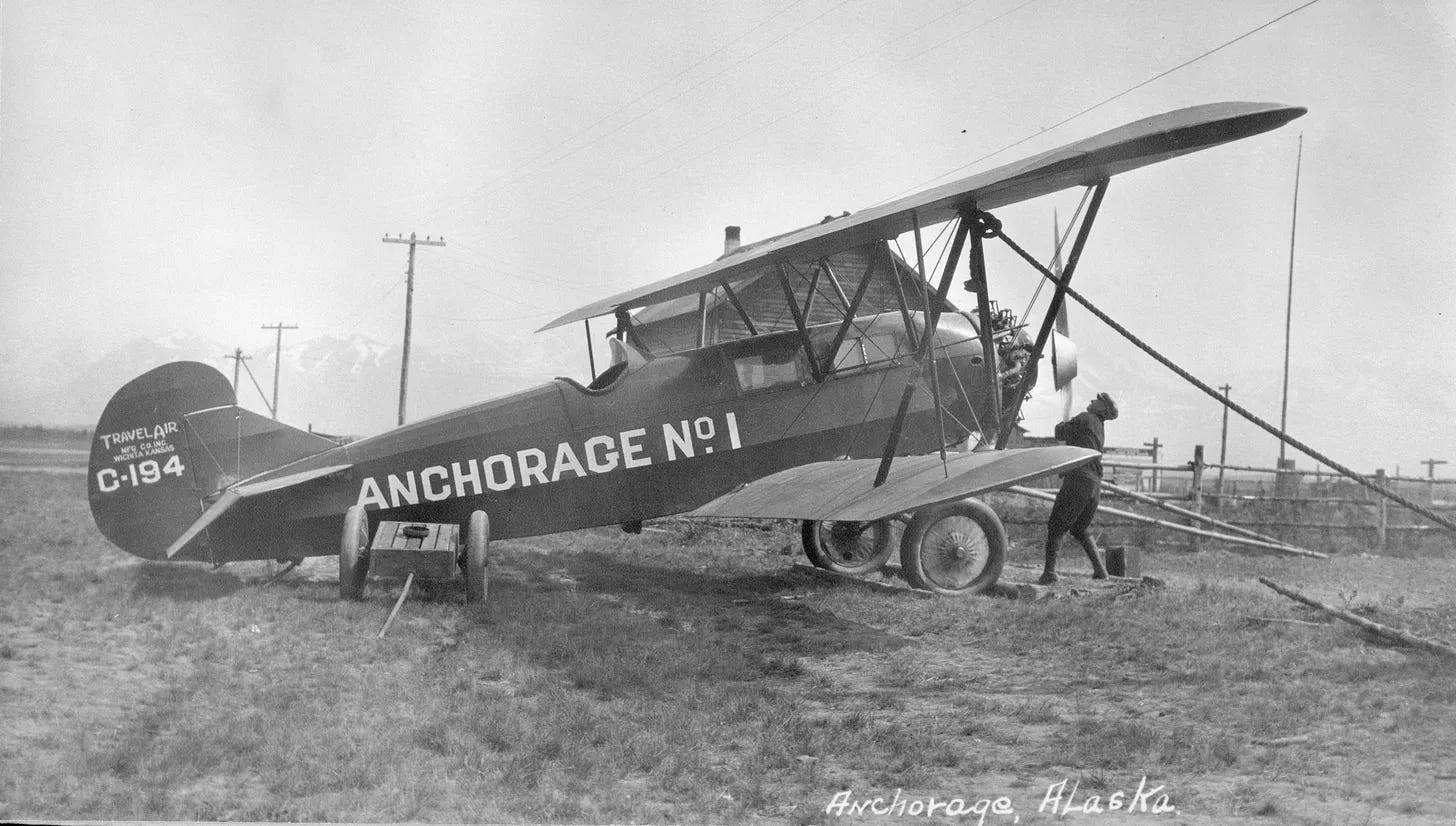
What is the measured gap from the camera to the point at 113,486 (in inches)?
303

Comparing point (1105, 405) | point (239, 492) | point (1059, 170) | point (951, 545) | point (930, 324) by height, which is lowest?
point (951, 545)

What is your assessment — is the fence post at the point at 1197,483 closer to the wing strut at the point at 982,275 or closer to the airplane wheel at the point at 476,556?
the wing strut at the point at 982,275

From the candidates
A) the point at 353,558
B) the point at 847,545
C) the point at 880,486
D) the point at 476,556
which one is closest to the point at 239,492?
the point at 353,558

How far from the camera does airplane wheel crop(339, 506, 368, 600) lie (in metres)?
7.25

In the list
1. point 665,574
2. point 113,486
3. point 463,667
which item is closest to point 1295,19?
point 463,667

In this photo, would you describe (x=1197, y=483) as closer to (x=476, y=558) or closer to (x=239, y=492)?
(x=476, y=558)

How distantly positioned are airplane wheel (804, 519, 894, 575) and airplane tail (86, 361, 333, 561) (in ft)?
17.7

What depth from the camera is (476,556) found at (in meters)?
7.54

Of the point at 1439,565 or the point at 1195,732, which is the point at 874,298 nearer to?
the point at 1439,565

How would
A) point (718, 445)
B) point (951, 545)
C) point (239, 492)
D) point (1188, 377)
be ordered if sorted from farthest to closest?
1. point (718, 445)
2. point (951, 545)
3. point (239, 492)
4. point (1188, 377)

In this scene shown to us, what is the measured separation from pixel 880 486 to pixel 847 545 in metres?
2.90

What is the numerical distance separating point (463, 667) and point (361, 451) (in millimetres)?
3314

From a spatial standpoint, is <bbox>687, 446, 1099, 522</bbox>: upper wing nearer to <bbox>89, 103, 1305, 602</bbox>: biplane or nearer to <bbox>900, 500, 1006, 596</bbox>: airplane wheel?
<bbox>89, 103, 1305, 602</bbox>: biplane

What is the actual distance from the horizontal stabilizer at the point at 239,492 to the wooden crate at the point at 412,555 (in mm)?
1069
